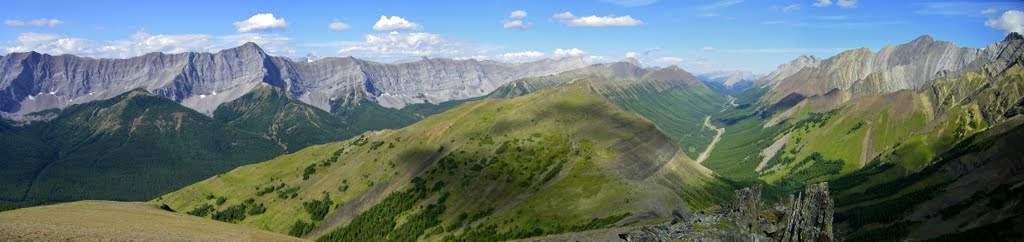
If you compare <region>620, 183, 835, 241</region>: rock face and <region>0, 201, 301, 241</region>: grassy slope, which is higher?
<region>620, 183, 835, 241</region>: rock face

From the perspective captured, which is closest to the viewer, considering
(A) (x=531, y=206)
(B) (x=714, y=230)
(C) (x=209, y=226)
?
(B) (x=714, y=230)

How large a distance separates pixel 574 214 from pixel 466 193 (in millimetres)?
55767

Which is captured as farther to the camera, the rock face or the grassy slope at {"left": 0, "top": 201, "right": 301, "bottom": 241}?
the grassy slope at {"left": 0, "top": 201, "right": 301, "bottom": 241}

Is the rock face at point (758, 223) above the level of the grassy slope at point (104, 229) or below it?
above

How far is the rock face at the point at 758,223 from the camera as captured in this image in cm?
4078

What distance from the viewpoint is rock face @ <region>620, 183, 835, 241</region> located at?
40.8m

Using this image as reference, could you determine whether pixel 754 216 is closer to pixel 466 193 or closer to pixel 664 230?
pixel 664 230

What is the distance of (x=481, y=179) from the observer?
651ft

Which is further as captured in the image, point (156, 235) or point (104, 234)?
point (156, 235)

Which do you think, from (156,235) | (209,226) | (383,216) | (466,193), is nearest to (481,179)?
(466,193)

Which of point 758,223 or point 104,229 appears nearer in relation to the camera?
point 758,223

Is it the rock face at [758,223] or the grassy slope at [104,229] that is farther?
the grassy slope at [104,229]

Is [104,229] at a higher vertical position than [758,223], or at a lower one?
lower

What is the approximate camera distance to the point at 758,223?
139 ft
